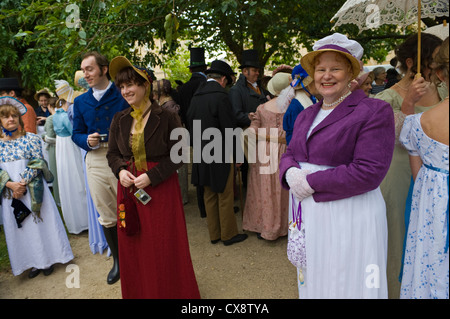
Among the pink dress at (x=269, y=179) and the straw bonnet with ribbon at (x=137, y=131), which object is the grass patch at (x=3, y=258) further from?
the pink dress at (x=269, y=179)

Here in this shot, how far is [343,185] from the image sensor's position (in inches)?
71.9

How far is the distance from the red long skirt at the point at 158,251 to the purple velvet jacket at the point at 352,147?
4.17 ft

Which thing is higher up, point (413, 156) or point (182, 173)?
point (413, 156)

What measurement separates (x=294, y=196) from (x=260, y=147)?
218 cm

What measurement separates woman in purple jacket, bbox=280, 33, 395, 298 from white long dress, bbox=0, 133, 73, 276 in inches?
121

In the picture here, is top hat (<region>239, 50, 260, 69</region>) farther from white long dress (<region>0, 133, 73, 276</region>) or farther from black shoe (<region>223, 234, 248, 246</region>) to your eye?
white long dress (<region>0, 133, 73, 276</region>)

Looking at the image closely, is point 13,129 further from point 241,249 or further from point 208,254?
point 241,249

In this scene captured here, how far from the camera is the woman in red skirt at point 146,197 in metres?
2.64

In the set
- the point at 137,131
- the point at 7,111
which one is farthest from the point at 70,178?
the point at 137,131

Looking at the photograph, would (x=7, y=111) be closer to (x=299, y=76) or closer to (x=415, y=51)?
(x=299, y=76)

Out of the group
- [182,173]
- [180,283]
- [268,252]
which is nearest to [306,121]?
[180,283]

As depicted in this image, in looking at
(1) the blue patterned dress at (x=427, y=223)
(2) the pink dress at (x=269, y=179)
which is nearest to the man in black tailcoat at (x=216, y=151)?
(2) the pink dress at (x=269, y=179)

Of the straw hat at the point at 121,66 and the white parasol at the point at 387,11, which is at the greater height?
the white parasol at the point at 387,11

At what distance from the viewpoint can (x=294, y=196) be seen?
219cm
